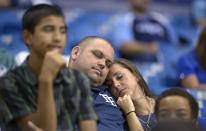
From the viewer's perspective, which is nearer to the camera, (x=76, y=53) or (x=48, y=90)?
(x=48, y=90)

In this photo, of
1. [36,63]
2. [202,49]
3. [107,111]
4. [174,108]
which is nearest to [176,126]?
[174,108]

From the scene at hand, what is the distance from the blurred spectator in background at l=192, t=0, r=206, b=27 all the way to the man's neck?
139 inches

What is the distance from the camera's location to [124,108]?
90.0 inches

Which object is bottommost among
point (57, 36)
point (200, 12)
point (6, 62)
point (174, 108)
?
point (6, 62)

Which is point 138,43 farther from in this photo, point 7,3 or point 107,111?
point 107,111

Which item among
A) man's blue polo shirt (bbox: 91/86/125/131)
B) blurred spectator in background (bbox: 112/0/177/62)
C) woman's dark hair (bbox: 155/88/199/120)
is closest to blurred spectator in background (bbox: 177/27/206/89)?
blurred spectator in background (bbox: 112/0/177/62)

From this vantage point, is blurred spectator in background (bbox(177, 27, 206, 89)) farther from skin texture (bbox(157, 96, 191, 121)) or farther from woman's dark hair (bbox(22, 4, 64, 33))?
woman's dark hair (bbox(22, 4, 64, 33))

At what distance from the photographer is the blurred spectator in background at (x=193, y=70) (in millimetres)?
3426

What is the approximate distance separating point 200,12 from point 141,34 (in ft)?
3.16

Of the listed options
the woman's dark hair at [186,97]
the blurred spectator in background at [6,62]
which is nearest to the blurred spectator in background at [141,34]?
the blurred spectator in background at [6,62]

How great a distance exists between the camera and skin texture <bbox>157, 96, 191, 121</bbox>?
1.86 metres

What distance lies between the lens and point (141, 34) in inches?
177

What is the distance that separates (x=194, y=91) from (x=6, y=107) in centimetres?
167

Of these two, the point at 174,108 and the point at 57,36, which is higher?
the point at 57,36
